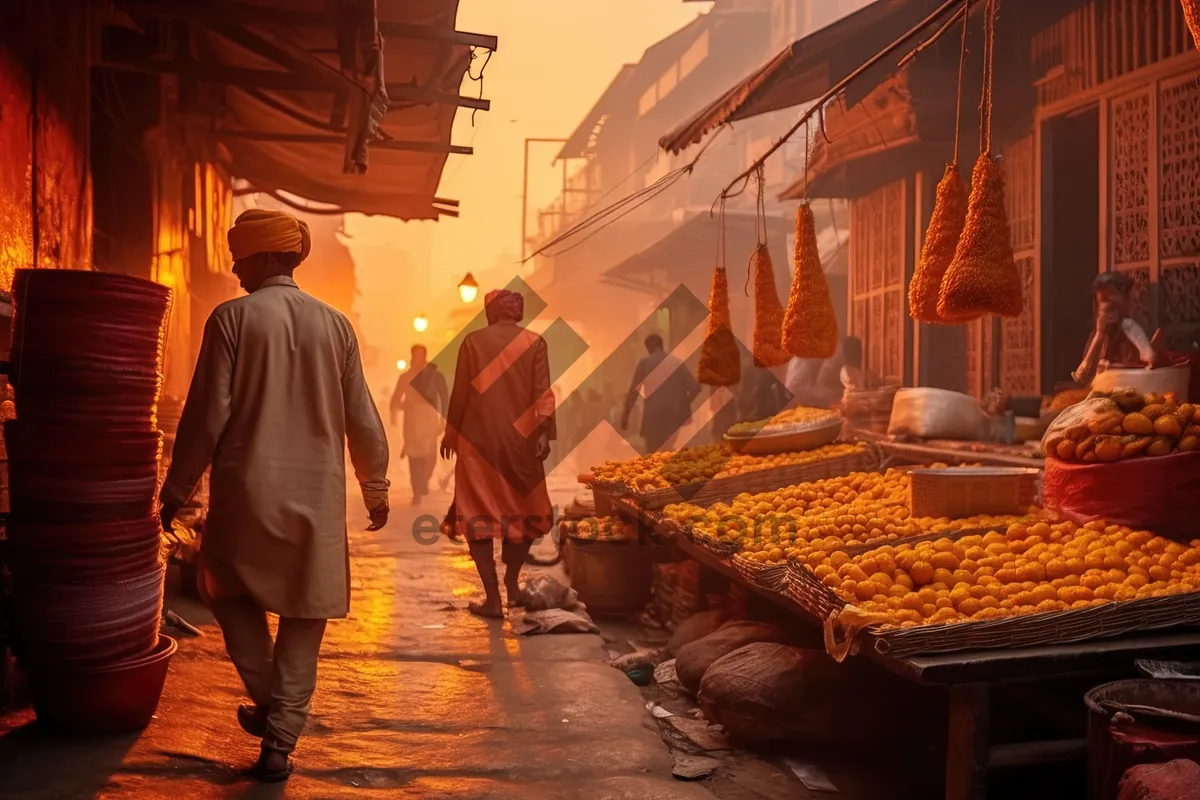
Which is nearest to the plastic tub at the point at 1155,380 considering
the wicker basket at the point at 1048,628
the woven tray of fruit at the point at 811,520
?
the woven tray of fruit at the point at 811,520

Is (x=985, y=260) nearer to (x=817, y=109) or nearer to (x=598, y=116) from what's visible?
(x=817, y=109)

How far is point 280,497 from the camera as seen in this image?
379 cm

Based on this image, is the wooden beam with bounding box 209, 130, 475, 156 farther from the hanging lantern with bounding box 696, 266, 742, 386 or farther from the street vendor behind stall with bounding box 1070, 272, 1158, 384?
the street vendor behind stall with bounding box 1070, 272, 1158, 384

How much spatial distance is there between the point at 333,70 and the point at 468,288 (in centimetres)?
1165

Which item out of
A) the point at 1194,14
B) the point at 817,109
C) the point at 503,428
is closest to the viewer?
the point at 1194,14

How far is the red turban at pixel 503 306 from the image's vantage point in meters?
7.37

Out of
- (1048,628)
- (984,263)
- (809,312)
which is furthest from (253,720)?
(809,312)

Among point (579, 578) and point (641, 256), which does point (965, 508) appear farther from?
point (641, 256)

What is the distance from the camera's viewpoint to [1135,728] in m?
2.83

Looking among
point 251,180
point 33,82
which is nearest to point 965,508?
point 33,82

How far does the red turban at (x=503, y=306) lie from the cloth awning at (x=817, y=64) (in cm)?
174

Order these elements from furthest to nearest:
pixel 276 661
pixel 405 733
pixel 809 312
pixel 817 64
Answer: pixel 817 64, pixel 809 312, pixel 405 733, pixel 276 661

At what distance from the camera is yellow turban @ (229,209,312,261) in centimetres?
394

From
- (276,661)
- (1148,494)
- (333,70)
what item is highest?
(333,70)
